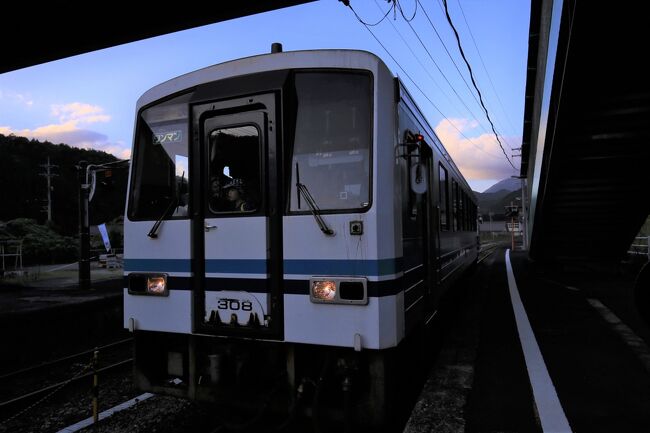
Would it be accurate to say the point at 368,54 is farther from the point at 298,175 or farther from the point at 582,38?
the point at 582,38

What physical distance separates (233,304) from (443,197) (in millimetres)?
4233

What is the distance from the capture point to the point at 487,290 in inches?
476

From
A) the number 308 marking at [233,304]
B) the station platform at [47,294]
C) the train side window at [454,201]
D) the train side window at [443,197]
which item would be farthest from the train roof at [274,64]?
the station platform at [47,294]

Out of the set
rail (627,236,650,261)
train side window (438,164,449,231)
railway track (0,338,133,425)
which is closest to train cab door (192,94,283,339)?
railway track (0,338,133,425)

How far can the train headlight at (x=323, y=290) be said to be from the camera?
351 cm

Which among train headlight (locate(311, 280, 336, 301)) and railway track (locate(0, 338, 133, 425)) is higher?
train headlight (locate(311, 280, 336, 301))

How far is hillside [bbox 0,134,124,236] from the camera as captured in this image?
182ft

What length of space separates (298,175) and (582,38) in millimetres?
5365

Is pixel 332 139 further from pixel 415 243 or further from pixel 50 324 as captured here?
pixel 50 324

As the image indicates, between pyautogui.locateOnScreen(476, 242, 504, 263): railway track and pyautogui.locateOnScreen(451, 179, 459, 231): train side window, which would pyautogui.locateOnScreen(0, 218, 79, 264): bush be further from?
pyautogui.locateOnScreen(451, 179, 459, 231): train side window

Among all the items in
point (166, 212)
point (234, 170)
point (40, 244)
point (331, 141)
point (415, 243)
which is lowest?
point (40, 244)

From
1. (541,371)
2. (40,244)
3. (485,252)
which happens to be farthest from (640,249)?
(40,244)

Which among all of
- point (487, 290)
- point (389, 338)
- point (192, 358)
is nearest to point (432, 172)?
point (389, 338)

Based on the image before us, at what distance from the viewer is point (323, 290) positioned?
3.54 meters
